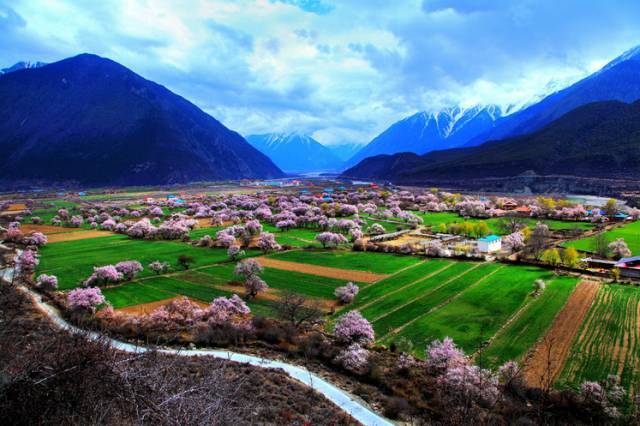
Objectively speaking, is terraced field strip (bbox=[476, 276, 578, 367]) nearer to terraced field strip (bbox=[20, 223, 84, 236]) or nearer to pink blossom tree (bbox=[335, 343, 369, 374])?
pink blossom tree (bbox=[335, 343, 369, 374])

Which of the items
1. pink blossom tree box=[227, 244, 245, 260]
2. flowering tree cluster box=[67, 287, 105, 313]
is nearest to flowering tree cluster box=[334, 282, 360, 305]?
pink blossom tree box=[227, 244, 245, 260]

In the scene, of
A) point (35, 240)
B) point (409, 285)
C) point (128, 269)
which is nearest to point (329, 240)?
point (409, 285)

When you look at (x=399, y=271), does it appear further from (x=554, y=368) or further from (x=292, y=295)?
(x=554, y=368)

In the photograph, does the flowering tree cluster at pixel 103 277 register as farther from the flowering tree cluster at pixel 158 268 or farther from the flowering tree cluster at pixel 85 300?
the flowering tree cluster at pixel 85 300

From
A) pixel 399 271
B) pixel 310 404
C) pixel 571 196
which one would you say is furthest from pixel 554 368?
pixel 571 196

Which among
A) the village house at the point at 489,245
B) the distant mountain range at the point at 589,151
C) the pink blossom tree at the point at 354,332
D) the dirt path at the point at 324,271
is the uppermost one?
the distant mountain range at the point at 589,151

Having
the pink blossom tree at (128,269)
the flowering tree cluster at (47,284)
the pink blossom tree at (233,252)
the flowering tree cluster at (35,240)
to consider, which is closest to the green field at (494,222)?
the pink blossom tree at (233,252)
